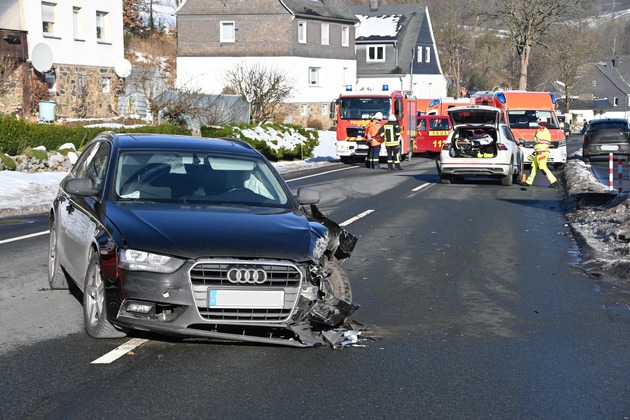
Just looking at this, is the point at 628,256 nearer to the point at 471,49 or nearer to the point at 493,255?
the point at 493,255

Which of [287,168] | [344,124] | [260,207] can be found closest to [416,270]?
[260,207]

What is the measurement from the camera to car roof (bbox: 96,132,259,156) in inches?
346

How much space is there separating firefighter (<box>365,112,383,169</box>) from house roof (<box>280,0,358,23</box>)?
3175 centimetres

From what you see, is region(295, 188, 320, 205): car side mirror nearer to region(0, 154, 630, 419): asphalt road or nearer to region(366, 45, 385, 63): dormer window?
region(0, 154, 630, 419): asphalt road

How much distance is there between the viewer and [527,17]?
236 feet

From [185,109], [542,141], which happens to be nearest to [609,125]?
[542,141]

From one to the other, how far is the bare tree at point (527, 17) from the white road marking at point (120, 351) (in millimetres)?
65843

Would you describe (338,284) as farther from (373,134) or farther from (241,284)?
(373,134)

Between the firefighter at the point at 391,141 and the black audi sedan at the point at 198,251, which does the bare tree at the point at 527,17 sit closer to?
the firefighter at the point at 391,141

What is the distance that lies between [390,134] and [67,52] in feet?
55.2

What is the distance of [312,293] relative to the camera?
23.7 ft

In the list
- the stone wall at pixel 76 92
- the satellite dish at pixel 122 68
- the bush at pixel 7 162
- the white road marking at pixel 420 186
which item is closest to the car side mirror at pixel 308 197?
the white road marking at pixel 420 186

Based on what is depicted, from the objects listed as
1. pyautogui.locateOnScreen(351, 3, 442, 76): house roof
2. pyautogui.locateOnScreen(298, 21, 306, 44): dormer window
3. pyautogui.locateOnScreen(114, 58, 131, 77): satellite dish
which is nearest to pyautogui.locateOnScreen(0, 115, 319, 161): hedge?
pyautogui.locateOnScreen(114, 58, 131, 77): satellite dish

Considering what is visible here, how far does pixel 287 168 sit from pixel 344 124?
3.53m
